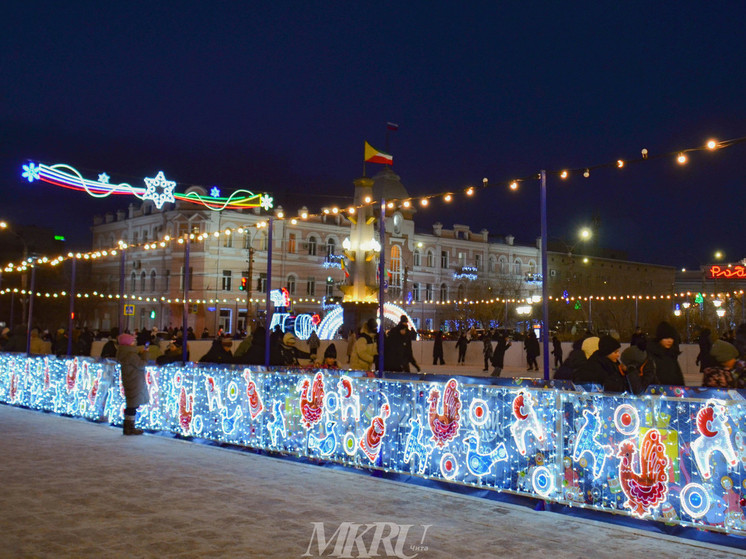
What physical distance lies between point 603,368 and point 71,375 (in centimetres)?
1023

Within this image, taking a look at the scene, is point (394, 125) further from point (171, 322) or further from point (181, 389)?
point (181, 389)

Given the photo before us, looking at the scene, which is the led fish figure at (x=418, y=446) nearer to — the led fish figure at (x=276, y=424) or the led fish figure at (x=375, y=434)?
the led fish figure at (x=375, y=434)

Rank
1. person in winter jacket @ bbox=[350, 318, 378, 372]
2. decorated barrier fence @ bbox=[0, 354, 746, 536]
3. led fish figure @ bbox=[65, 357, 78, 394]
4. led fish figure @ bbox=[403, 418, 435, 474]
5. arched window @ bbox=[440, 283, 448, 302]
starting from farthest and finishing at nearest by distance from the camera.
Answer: arched window @ bbox=[440, 283, 448, 302], led fish figure @ bbox=[65, 357, 78, 394], person in winter jacket @ bbox=[350, 318, 378, 372], led fish figure @ bbox=[403, 418, 435, 474], decorated barrier fence @ bbox=[0, 354, 746, 536]

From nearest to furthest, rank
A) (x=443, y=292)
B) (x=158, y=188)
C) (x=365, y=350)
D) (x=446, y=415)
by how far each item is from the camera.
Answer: (x=446, y=415), (x=365, y=350), (x=158, y=188), (x=443, y=292)

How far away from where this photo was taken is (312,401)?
8883mm

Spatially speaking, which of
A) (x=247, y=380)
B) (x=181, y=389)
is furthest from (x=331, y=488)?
(x=181, y=389)

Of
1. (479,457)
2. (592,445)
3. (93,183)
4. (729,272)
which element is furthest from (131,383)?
(729,272)

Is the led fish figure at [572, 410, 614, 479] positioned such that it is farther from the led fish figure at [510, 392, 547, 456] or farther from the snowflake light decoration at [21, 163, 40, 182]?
the snowflake light decoration at [21, 163, 40, 182]

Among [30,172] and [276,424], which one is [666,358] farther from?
[30,172]

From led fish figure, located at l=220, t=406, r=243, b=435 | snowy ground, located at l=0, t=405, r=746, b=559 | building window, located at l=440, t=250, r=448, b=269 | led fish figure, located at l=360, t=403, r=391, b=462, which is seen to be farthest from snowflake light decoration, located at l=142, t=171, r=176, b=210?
building window, located at l=440, t=250, r=448, b=269

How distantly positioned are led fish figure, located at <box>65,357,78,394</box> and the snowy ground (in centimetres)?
452

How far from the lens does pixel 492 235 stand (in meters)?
68.8

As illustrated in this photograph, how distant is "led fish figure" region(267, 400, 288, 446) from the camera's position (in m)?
9.23

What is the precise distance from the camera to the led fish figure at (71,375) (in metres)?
13.5
